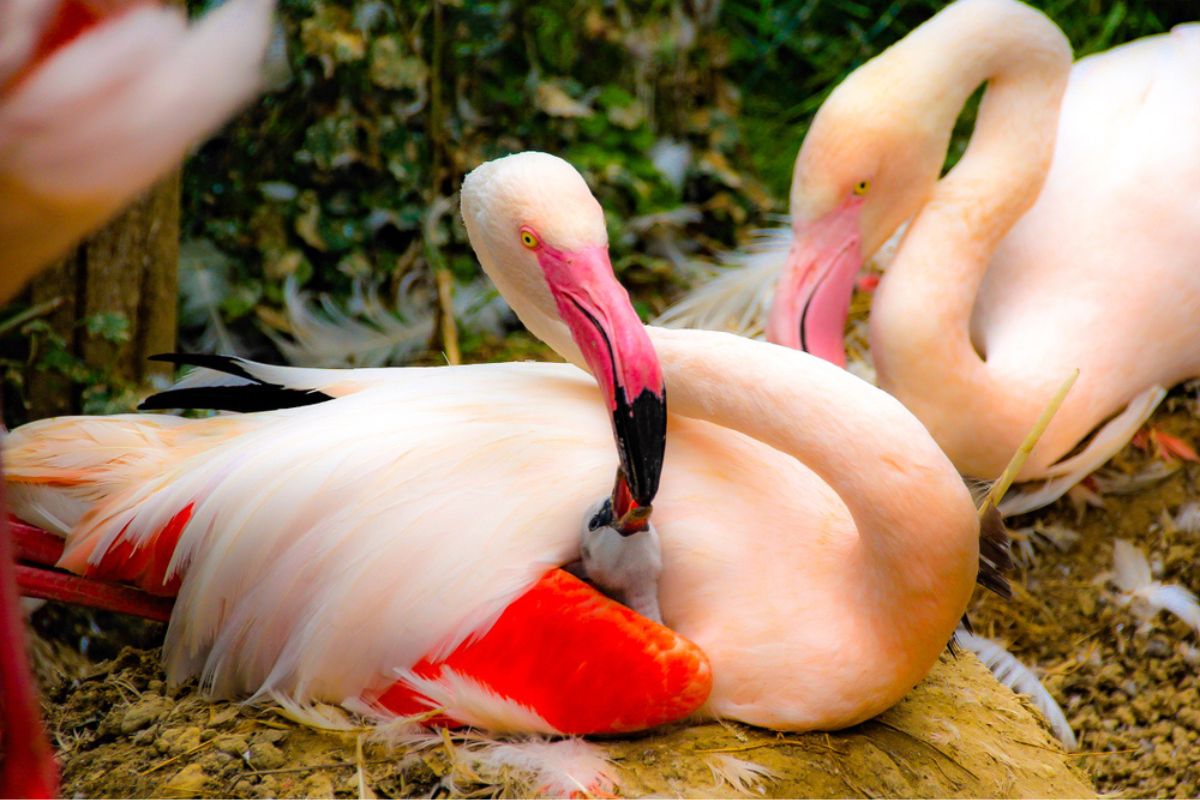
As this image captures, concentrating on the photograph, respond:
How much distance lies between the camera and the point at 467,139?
3832mm

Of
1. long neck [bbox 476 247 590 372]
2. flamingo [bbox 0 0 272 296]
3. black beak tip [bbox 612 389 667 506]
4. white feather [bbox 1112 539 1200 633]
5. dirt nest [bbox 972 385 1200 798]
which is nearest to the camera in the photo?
flamingo [bbox 0 0 272 296]

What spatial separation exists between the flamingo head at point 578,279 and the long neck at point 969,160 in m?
1.02

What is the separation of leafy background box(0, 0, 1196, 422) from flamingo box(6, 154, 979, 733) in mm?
1088

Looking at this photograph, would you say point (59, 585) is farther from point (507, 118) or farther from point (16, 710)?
point (507, 118)

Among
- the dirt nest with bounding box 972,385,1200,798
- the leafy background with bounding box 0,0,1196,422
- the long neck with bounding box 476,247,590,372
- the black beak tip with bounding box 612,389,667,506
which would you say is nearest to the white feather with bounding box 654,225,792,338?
the leafy background with bounding box 0,0,1196,422

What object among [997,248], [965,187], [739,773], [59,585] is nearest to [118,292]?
[59,585]

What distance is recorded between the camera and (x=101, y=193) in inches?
54.9

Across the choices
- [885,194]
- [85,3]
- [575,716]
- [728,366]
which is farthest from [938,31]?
[85,3]

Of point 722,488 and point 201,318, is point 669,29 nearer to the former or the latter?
point 201,318

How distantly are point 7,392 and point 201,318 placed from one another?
60 cm

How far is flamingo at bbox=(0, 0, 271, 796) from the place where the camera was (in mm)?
1322

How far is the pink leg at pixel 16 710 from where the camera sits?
4.64 ft

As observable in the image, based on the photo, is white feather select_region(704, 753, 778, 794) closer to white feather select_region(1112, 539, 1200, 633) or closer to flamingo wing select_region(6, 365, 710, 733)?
flamingo wing select_region(6, 365, 710, 733)

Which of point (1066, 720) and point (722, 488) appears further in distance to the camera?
point (1066, 720)
